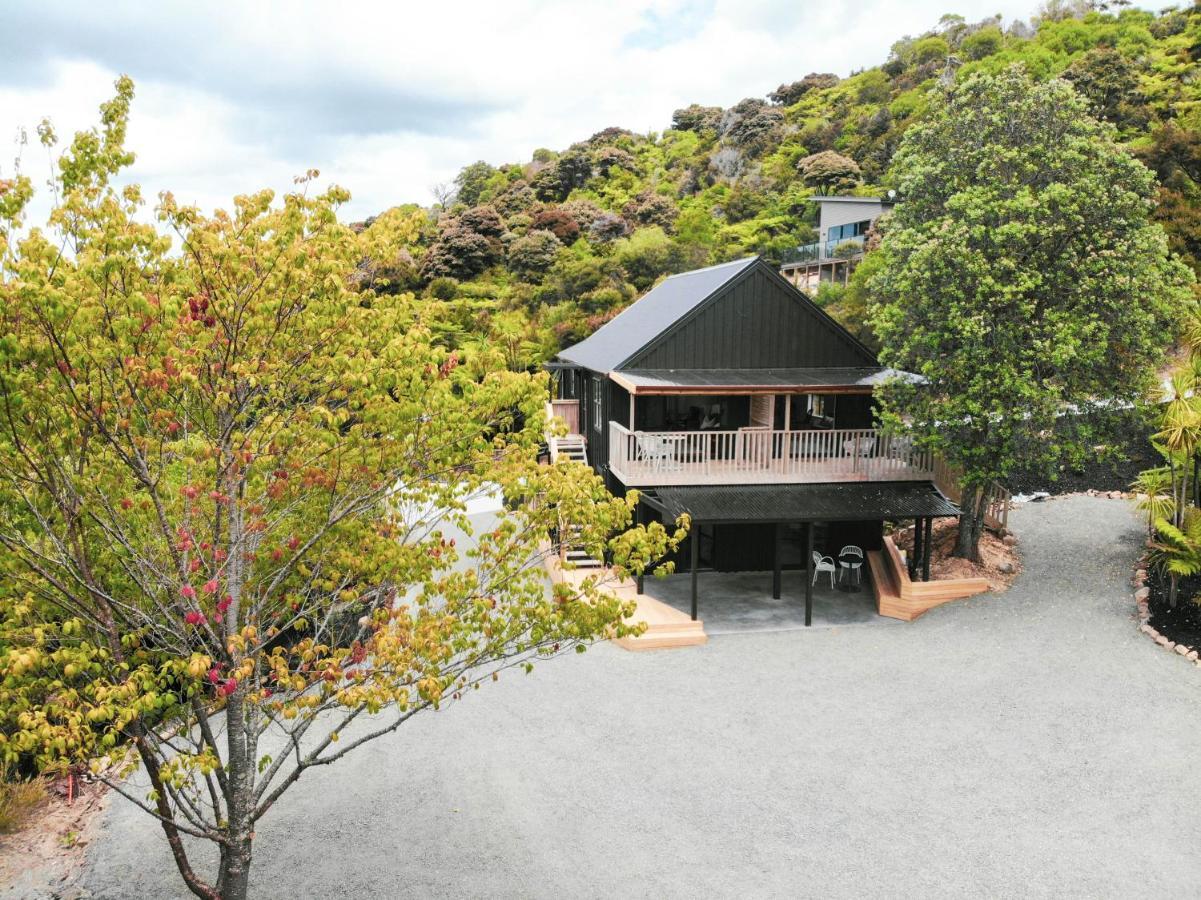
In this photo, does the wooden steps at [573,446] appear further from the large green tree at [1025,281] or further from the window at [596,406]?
the large green tree at [1025,281]

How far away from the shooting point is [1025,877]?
8.59m

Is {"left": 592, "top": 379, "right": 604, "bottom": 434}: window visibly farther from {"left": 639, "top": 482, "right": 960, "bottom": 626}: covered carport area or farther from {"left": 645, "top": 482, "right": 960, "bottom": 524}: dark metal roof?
{"left": 645, "top": 482, "right": 960, "bottom": 524}: dark metal roof

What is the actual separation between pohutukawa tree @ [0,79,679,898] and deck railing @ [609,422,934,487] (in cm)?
885

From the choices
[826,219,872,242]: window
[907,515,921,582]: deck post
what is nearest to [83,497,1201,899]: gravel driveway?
[907,515,921,582]: deck post

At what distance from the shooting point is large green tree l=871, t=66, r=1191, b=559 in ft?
49.3

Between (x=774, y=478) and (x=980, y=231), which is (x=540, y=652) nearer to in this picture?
(x=774, y=478)

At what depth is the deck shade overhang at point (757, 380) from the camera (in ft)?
54.6

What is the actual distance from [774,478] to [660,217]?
37.9m

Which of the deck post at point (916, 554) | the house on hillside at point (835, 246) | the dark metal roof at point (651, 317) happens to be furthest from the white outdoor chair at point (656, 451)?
the house on hillside at point (835, 246)

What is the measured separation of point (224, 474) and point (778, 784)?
7854 millimetres

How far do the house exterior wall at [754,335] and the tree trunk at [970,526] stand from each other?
13.2 feet

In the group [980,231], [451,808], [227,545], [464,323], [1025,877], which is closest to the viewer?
[227,545]

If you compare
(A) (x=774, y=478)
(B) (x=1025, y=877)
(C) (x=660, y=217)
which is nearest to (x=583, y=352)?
(A) (x=774, y=478)

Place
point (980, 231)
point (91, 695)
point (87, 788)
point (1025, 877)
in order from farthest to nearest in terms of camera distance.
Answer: point (980, 231) → point (87, 788) → point (1025, 877) → point (91, 695)
